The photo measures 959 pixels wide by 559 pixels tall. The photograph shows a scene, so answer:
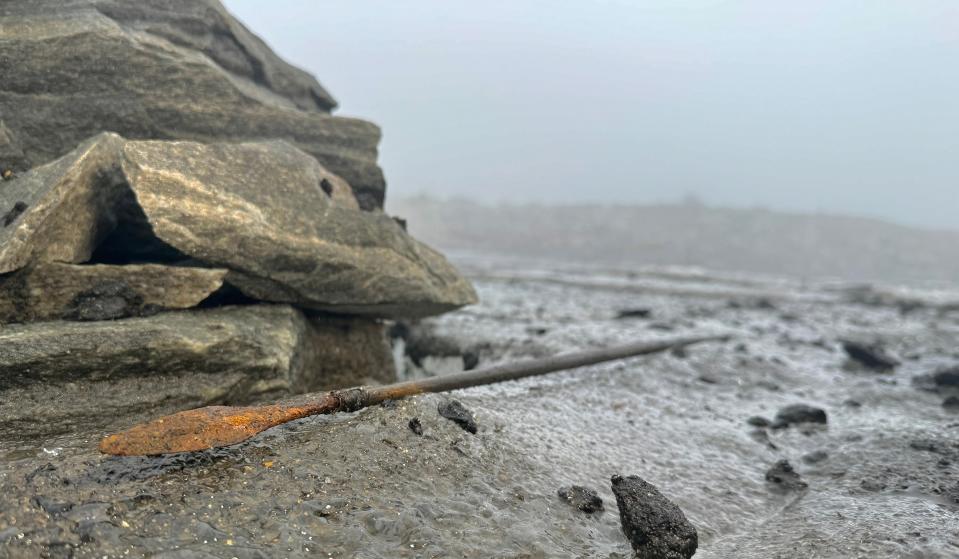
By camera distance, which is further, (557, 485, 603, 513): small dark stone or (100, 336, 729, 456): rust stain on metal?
(557, 485, 603, 513): small dark stone

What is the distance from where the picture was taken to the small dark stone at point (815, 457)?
4.46 m

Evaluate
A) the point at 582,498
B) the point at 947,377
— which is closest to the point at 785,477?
the point at 582,498

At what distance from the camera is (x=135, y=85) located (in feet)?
16.9

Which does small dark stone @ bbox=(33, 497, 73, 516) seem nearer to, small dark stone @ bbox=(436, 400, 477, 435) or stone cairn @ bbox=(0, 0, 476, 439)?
stone cairn @ bbox=(0, 0, 476, 439)

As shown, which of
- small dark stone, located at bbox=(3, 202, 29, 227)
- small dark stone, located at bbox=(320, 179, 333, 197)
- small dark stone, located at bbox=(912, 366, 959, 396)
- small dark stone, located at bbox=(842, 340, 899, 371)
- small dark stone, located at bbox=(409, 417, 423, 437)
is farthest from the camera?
small dark stone, located at bbox=(842, 340, 899, 371)

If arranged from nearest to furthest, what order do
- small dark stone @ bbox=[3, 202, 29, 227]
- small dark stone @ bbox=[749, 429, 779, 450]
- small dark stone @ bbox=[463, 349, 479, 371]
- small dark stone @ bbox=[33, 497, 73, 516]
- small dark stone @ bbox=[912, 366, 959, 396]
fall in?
small dark stone @ bbox=[33, 497, 73, 516] → small dark stone @ bbox=[3, 202, 29, 227] → small dark stone @ bbox=[749, 429, 779, 450] → small dark stone @ bbox=[912, 366, 959, 396] → small dark stone @ bbox=[463, 349, 479, 371]

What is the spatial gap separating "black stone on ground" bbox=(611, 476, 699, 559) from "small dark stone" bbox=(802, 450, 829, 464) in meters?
1.99

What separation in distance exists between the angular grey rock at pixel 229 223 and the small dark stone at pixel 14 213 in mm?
57

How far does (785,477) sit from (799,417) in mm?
1599

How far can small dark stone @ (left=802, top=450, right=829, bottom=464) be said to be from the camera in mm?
4457

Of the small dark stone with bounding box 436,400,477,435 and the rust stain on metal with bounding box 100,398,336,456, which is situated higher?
the rust stain on metal with bounding box 100,398,336,456

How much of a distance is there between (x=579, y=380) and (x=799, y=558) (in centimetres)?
327

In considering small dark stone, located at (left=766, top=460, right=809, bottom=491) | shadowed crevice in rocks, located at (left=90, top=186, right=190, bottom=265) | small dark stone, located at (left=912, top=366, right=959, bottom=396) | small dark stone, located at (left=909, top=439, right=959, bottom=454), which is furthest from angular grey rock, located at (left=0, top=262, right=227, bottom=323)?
small dark stone, located at (left=912, top=366, right=959, bottom=396)

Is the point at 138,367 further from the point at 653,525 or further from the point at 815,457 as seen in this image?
the point at 815,457
